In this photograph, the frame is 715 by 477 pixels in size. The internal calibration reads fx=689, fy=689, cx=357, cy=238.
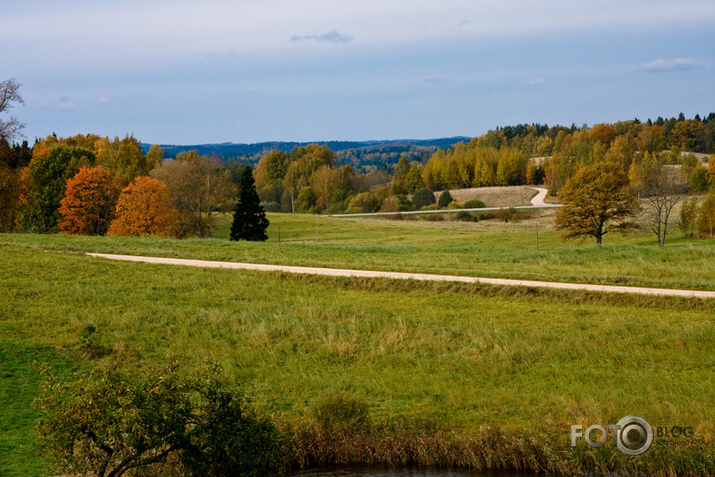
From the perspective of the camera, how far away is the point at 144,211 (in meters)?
55.5

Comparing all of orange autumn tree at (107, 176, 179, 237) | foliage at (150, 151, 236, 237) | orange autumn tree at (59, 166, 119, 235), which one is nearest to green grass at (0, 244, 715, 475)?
orange autumn tree at (107, 176, 179, 237)

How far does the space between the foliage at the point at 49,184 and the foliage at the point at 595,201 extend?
42.1m

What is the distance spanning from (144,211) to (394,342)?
41.8m

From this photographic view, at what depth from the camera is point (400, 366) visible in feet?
55.1

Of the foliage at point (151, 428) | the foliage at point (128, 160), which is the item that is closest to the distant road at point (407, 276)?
the foliage at point (151, 428)

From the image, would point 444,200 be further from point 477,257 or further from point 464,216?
point 477,257

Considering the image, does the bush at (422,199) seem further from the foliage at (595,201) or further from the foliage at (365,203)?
the foliage at (595,201)

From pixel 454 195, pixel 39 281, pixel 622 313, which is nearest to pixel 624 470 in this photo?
pixel 622 313

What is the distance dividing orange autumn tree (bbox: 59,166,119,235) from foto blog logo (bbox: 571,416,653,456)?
53524mm

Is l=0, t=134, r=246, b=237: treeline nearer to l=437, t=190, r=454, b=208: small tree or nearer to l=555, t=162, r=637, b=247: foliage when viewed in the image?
l=555, t=162, r=637, b=247: foliage

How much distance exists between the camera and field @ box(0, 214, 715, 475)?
13.3 m

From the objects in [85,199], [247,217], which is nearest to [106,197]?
[85,199]

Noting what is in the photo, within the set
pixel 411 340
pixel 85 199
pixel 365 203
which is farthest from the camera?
pixel 365 203

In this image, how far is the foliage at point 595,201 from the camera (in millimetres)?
44688
